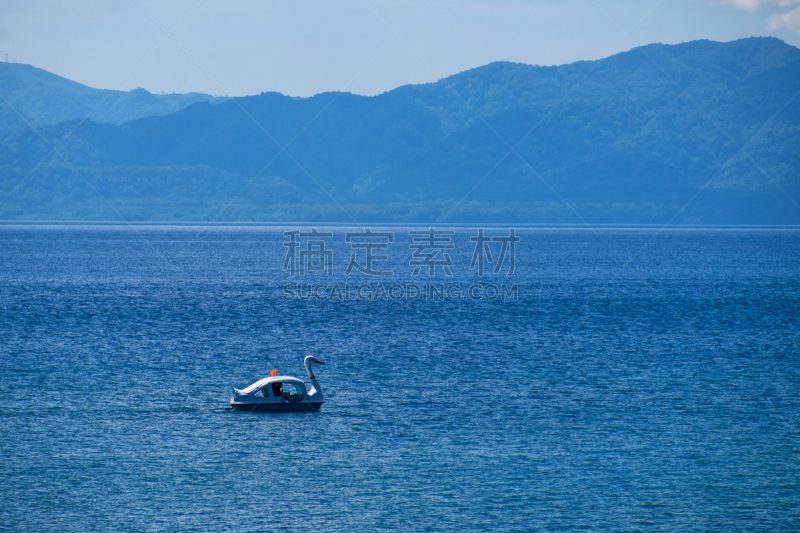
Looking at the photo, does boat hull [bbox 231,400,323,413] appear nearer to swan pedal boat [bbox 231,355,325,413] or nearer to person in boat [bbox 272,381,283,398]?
swan pedal boat [bbox 231,355,325,413]

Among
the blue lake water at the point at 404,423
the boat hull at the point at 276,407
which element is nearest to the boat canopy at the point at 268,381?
the boat hull at the point at 276,407

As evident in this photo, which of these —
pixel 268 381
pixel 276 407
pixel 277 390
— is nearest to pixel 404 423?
pixel 276 407

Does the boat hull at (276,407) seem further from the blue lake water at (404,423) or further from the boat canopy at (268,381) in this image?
the boat canopy at (268,381)

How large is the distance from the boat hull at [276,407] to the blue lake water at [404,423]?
0.55 m

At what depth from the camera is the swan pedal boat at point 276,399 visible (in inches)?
1763

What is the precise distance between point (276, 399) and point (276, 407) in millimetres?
440

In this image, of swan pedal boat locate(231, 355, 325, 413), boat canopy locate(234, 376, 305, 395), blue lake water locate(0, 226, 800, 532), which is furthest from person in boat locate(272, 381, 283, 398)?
blue lake water locate(0, 226, 800, 532)

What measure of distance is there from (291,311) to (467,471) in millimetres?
58645

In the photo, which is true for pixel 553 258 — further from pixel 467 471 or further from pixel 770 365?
pixel 467 471

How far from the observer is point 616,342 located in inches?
2876

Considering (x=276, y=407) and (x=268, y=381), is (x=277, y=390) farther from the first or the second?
(x=276, y=407)

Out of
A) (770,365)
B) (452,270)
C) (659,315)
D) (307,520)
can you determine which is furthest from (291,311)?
(452,270)

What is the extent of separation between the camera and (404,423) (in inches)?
1694

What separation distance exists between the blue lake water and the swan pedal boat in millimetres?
651
